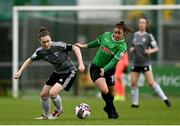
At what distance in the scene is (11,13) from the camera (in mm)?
27594

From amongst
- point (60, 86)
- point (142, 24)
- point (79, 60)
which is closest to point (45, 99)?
point (60, 86)

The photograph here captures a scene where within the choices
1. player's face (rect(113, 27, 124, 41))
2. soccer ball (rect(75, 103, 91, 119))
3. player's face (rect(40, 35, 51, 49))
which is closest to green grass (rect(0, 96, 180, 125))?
soccer ball (rect(75, 103, 91, 119))

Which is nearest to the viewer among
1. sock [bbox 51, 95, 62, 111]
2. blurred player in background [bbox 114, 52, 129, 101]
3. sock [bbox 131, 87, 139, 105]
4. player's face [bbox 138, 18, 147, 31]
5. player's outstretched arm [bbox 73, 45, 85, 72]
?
player's outstretched arm [bbox 73, 45, 85, 72]

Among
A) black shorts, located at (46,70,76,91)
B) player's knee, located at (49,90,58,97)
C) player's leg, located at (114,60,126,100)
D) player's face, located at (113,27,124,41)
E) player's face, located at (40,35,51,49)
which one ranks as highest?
player's face, located at (113,27,124,41)

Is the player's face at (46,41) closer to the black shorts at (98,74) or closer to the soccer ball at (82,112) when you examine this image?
the black shorts at (98,74)

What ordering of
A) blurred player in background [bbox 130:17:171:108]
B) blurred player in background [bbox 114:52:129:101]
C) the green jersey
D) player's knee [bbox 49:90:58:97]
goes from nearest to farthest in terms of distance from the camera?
player's knee [bbox 49:90:58:97], the green jersey, blurred player in background [bbox 130:17:171:108], blurred player in background [bbox 114:52:129:101]

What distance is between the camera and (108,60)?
48.1ft

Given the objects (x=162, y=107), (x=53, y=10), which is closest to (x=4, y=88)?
(x=53, y=10)

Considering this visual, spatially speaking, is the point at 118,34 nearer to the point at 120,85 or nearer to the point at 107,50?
the point at 107,50

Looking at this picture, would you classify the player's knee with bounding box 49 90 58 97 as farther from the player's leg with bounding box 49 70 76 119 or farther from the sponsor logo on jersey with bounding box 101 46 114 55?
the sponsor logo on jersey with bounding box 101 46 114 55

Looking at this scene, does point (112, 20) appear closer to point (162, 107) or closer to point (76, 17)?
Result: point (76, 17)

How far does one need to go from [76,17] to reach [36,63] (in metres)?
2.18

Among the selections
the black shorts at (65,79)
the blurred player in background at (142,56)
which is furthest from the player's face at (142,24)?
the black shorts at (65,79)

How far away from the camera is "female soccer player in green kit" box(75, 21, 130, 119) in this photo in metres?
14.2
